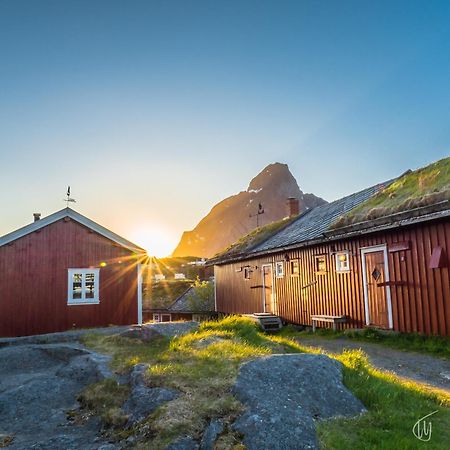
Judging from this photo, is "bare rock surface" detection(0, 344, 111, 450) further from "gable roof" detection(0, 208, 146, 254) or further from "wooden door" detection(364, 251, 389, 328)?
"wooden door" detection(364, 251, 389, 328)

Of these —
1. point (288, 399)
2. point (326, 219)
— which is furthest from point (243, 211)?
point (288, 399)

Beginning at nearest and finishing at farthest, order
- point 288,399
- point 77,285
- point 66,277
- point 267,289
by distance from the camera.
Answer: point 288,399 < point 66,277 < point 77,285 < point 267,289

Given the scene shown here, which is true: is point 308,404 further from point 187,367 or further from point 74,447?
point 74,447

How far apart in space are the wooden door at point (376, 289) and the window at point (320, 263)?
7.39ft

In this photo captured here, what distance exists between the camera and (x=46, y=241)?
16016 millimetres

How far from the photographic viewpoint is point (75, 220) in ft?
54.6

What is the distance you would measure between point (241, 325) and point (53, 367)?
4.41 m

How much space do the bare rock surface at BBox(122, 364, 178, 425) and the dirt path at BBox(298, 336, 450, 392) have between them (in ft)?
14.5

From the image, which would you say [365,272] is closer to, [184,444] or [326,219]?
[326,219]

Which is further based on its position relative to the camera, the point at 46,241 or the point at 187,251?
the point at 187,251

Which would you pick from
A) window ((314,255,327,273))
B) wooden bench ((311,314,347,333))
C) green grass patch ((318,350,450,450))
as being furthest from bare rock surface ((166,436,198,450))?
window ((314,255,327,273))

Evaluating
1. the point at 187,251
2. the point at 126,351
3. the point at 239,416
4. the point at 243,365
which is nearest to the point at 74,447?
the point at 239,416

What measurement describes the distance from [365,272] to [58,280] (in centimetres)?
1152

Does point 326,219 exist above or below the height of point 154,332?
above
